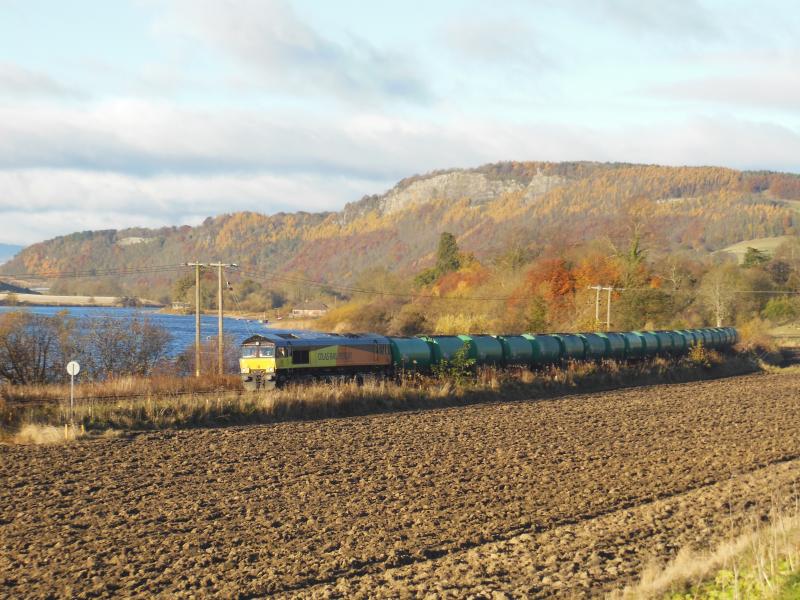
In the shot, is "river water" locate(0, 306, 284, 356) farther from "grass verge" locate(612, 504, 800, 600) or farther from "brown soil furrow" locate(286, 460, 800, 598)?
"grass verge" locate(612, 504, 800, 600)

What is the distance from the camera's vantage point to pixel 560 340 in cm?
4747

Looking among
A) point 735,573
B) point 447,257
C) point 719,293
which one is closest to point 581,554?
point 735,573

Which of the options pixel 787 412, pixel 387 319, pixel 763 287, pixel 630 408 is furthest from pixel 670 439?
pixel 763 287

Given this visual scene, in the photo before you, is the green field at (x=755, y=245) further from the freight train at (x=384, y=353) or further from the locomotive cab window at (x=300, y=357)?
the locomotive cab window at (x=300, y=357)

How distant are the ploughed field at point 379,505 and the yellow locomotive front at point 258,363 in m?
7.03

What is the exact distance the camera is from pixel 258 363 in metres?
35.9

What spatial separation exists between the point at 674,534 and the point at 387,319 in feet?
266

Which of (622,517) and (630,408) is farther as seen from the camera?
(630,408)

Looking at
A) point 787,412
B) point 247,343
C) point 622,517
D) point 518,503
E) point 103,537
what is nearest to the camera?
point 103,537

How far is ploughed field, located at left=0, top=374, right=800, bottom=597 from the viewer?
12.5m

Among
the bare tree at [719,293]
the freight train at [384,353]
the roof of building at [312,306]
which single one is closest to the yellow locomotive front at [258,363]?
the freight train at [384,353]

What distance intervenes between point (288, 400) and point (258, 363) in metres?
5.94

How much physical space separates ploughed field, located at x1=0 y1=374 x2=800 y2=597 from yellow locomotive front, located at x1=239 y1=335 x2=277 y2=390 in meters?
7.03

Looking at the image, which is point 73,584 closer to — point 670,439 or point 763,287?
point 670,439
